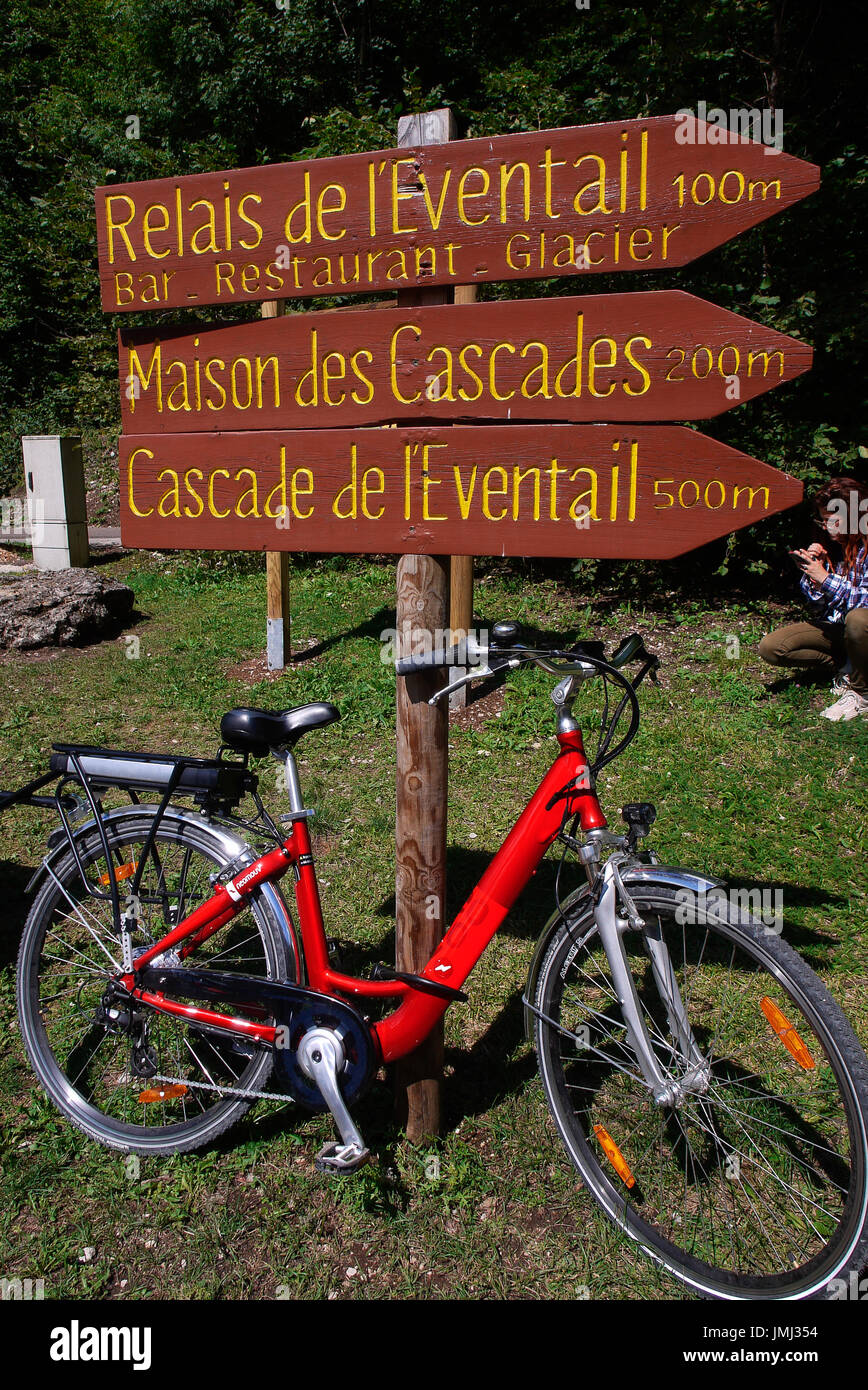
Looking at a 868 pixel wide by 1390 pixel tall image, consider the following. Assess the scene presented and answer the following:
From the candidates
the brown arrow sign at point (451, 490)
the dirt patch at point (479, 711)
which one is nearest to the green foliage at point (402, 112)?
the dirt patch at point (479, 711)

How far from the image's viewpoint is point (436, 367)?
2.12 metres

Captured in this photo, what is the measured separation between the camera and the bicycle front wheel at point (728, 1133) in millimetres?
1917

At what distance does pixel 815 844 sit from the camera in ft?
13.1

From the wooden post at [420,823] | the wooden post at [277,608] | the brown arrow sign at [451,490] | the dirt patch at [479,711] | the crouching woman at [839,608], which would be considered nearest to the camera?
the brown arrow sign at [451,490]

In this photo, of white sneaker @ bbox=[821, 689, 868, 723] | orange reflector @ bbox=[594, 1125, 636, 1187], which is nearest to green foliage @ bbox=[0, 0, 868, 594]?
white sneaker @ bbox=[821, 689, 868, 723]

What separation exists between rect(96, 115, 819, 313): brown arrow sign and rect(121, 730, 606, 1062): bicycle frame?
113 centimetres

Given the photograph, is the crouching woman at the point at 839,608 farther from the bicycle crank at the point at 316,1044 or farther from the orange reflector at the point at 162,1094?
the orange reflector at the point at 162,1094

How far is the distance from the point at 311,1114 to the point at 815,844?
2.51 m

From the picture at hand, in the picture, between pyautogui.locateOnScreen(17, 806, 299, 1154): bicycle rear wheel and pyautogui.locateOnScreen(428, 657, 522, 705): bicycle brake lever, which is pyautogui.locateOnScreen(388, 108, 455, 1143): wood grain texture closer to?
pyautogui.locateOnScreen(428, 657, 522, 705): bicycle brake lever

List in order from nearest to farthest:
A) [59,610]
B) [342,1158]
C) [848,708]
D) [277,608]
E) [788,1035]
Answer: [788,1035]
[342,1158]
[848,708]
[277,608]
[59,610]

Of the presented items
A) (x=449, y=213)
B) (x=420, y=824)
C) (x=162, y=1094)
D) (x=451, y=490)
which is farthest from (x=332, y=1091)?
(x=449, y=213)

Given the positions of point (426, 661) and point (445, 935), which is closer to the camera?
point (426, 661)

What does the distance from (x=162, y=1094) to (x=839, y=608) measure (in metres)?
4.41

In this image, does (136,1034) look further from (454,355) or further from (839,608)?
(839,608)
